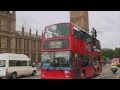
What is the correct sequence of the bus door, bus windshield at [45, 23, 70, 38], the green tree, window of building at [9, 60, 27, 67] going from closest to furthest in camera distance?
1. bus windshield at [45, 23, 70, 38]
2. the bus door
3. window of building at [9, 60, 27, 67]
4. the green tree

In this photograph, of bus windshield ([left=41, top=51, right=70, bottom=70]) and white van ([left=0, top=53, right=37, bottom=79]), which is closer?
bus windshield ([left=41, top=51, right=70, bottom=70])

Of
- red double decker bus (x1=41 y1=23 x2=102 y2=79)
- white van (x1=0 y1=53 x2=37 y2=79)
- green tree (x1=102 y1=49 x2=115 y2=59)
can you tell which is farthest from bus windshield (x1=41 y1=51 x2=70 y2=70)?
green tree (x1=102 y1=49 x2=115 y2=59)

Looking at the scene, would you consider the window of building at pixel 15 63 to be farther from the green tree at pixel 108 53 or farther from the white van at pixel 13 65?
the green tree at pixel 108 53

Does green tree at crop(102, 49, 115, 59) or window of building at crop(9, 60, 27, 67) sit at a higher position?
green tree at crop(102, 49, 115, 59)

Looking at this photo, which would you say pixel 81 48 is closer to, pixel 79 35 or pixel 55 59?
pixel 79 35

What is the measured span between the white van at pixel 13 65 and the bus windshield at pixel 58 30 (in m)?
5.46

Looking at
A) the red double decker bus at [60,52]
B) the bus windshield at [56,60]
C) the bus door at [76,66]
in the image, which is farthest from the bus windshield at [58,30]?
the bus door at [76,66]

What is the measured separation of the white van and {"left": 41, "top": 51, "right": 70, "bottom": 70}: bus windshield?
16.4 ft

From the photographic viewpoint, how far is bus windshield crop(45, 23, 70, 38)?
501 inches

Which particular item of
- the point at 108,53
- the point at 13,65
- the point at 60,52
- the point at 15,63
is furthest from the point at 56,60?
the point at 108,53

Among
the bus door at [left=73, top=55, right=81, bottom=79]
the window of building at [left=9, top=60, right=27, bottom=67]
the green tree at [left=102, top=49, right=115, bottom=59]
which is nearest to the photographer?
the bus door at [left=73, top=55, right=81, bottom=79]

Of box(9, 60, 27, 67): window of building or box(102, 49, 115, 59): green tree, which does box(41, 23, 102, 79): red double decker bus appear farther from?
box(102, 49, 115, 59): green tree

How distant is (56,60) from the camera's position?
41.4 ft
